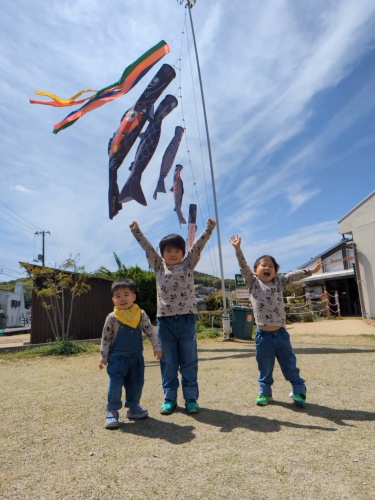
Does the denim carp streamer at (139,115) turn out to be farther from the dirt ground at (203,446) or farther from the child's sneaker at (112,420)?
the child's sneaker at (112,420)

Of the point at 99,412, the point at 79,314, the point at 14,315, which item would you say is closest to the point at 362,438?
the point at 99,412

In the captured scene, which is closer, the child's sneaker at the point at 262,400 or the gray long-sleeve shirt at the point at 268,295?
the child's sneaker at the point at 262,400

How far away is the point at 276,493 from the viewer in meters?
1.59

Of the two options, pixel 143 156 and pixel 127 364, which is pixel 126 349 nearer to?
pixel 127 364

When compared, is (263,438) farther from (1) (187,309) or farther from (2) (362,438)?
(1) (187,309)

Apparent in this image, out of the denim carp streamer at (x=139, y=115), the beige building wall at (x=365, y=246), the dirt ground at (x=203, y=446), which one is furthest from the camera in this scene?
the beige building wall at (x=365, y=246)

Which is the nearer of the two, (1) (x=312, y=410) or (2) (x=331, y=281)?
(1) (x=312, y=410)

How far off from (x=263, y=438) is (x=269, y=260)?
1.73m

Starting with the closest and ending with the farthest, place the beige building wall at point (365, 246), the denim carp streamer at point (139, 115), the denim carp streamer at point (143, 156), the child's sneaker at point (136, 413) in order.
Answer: the child's sneaker at point (136, 413)
the denim carp streamer at point (143, 156)
the denim carp streamer at point (139, 115)
the beige building wall at point (365, 246)

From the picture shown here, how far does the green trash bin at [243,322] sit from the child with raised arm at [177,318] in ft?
25.1

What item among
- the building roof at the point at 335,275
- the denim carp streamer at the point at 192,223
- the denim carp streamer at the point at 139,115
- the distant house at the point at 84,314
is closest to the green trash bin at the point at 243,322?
the denim carp streamer at the point at 192,223

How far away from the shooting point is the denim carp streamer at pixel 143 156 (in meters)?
9.38

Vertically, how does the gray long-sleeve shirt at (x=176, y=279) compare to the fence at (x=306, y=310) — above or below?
above

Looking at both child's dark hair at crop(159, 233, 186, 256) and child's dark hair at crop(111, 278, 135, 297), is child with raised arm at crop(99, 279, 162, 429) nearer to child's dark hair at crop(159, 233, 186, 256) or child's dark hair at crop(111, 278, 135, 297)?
child's dark hair at crop(111, 278, 135, 297)
